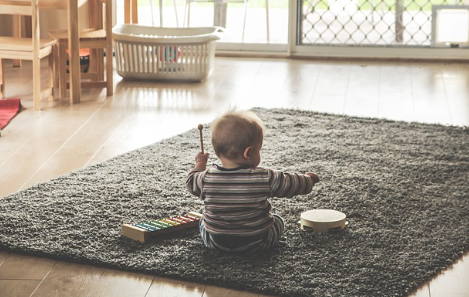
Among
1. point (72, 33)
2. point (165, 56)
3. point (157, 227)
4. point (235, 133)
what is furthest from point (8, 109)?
point (235, 133)

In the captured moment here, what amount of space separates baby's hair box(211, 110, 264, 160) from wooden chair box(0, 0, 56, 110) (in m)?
1.97

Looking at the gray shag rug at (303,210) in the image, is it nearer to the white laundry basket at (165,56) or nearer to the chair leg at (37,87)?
the chair leg at (37,87)

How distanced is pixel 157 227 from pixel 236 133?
41 cm

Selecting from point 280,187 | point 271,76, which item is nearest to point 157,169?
point 280,187

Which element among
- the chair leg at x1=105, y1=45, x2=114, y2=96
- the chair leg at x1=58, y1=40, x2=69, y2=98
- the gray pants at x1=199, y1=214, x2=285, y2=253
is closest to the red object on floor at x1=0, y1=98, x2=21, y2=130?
the chair leg at x1=58, y1=40, x2=69, y2=98

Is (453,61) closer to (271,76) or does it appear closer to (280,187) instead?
(271,76)

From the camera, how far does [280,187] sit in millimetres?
2090

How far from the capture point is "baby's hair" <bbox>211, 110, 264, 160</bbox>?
6.75ft

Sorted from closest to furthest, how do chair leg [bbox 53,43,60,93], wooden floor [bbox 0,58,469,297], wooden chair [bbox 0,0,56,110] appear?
1. wooden floor [bbox 0,58,469,297]
2. wooden chair [bbox 0,0,56,110]
3. chair leg [bbox 53,43,60,93]

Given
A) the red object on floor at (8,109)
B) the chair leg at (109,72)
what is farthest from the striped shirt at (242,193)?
the chair leg at (109,72)

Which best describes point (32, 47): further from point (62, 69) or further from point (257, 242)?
point (257, 242)

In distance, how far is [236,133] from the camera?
2.05m

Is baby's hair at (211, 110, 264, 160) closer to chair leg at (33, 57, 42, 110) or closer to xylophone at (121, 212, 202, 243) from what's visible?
xylophone at (121, 212, 202, 243)

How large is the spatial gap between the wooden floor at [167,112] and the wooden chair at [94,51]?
0.09 metres
